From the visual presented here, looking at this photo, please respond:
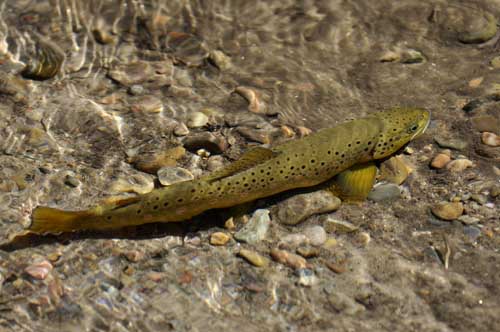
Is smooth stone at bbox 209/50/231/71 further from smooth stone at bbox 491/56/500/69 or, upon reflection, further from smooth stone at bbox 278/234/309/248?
smooth stone at bbox 491/56/500/69

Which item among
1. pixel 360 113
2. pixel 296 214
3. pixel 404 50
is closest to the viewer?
pixel 296 214

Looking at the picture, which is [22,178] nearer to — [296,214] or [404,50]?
[296,214]

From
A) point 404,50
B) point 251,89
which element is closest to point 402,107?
point 404,50

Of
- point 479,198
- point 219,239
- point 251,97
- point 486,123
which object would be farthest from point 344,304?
point 251,97

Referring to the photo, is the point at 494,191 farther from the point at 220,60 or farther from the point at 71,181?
the point at 71,181

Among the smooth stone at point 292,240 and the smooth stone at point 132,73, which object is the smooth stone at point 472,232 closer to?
the smooth stone at point 292,240

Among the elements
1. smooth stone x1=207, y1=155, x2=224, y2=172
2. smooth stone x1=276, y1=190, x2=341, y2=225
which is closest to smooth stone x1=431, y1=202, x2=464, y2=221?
smooth stone x1=276, y1=190, x2=341, y2=225
